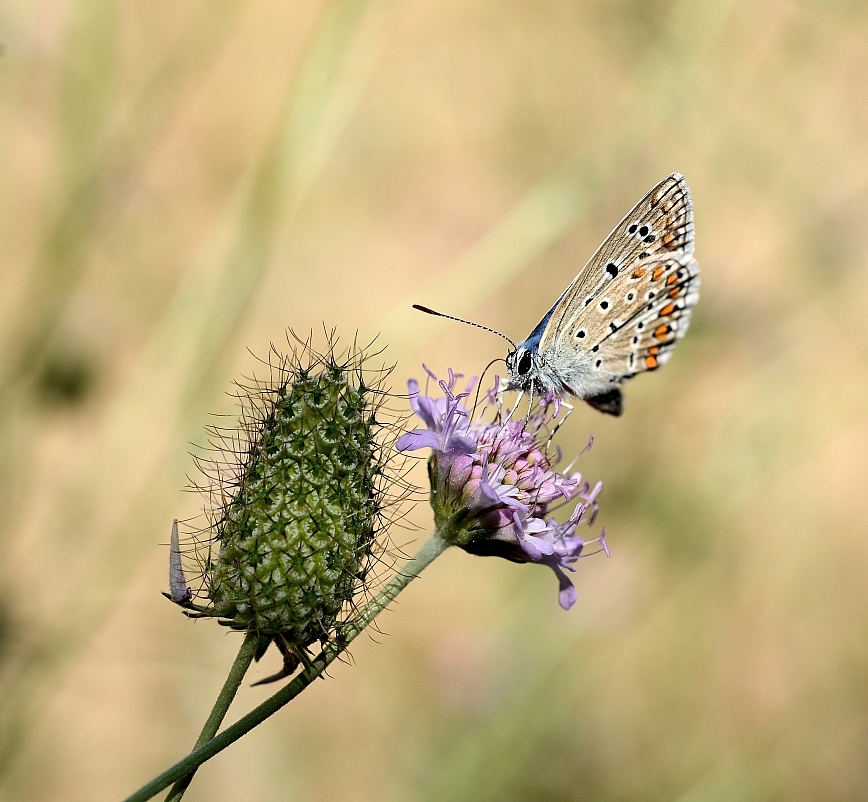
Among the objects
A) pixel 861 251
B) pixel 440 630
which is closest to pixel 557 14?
pixel 861 251

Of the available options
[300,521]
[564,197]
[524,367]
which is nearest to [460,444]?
[300,521]

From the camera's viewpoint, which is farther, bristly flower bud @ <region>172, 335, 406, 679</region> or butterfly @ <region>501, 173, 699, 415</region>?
butterfly @ <region>501, 173, 699, 415</region>

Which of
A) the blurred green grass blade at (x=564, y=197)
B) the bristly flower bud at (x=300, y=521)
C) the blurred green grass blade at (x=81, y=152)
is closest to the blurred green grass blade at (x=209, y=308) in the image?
the blurred green grass blade at (x=81, y=152)

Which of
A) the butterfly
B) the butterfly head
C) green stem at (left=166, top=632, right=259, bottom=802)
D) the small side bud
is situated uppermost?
the butterfly

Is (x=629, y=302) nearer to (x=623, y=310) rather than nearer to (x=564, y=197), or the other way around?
(x=623, y=310)

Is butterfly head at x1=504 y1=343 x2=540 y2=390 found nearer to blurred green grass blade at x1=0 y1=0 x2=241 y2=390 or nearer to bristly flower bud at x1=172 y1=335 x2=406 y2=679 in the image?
bristly flower bud at x1=172 y1=335 x2=406 y2=679

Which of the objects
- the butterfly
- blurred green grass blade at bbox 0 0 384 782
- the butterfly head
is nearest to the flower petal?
the butterfly
